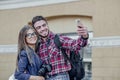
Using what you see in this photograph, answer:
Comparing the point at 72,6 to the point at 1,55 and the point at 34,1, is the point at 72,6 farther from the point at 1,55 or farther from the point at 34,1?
the point at 1,55

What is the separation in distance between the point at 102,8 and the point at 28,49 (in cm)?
373

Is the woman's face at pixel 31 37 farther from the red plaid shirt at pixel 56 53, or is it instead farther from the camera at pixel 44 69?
the camera at pixel 44 69

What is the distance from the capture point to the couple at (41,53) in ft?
7.06

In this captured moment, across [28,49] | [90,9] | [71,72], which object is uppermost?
[90,9]

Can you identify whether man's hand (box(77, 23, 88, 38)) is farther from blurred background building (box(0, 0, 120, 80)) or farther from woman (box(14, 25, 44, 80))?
blurred background building (box(0, 0, 120, 80))

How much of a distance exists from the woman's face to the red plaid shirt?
0.21 feet

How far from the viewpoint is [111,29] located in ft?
18.2

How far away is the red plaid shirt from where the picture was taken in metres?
2.17

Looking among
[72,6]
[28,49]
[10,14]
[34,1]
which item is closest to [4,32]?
[10,14]

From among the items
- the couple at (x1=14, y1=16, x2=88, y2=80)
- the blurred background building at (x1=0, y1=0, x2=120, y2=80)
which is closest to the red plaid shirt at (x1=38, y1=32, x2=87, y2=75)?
the couple at (x1=14, y1=16, x2=88, y2=80)

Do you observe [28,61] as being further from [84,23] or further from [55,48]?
[84,23]

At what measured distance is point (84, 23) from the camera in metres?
6.11

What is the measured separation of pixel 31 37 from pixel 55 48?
19 centimetres

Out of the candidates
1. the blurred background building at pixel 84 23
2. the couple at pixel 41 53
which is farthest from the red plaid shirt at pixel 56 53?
the blurred background building at pixel 84 23
